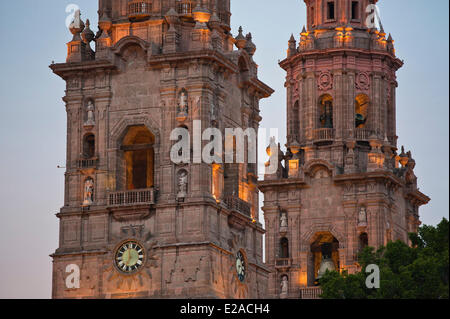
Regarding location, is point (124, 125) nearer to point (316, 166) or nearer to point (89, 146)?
point (89, 146)

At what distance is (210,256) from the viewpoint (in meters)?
108

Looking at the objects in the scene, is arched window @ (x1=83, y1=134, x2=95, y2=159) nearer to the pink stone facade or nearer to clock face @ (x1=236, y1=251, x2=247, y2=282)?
the pink stone facade

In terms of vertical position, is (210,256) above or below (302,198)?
below

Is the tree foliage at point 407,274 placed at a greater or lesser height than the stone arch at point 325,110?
lesser

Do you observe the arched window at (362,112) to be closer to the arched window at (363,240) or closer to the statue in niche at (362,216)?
the statue in niche at (362,216)

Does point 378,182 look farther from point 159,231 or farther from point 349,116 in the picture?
point 159,231

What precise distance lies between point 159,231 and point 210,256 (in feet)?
10.8

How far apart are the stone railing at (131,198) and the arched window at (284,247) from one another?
42.1m

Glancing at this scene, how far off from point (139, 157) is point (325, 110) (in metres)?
41.8

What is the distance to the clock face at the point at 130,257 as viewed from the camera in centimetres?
10988

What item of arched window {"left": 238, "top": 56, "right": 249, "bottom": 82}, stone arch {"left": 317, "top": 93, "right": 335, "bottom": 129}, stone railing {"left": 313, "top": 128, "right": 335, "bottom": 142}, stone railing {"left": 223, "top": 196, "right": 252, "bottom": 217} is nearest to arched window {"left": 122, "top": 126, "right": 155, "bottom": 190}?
stone railing {"left": 223, "top": 196, "right": 252, "bottom": 217}

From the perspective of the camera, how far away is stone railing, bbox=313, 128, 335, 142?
5994 inches

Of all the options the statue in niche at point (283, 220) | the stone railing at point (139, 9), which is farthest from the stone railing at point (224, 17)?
the statue in niche at point (283, 220)
